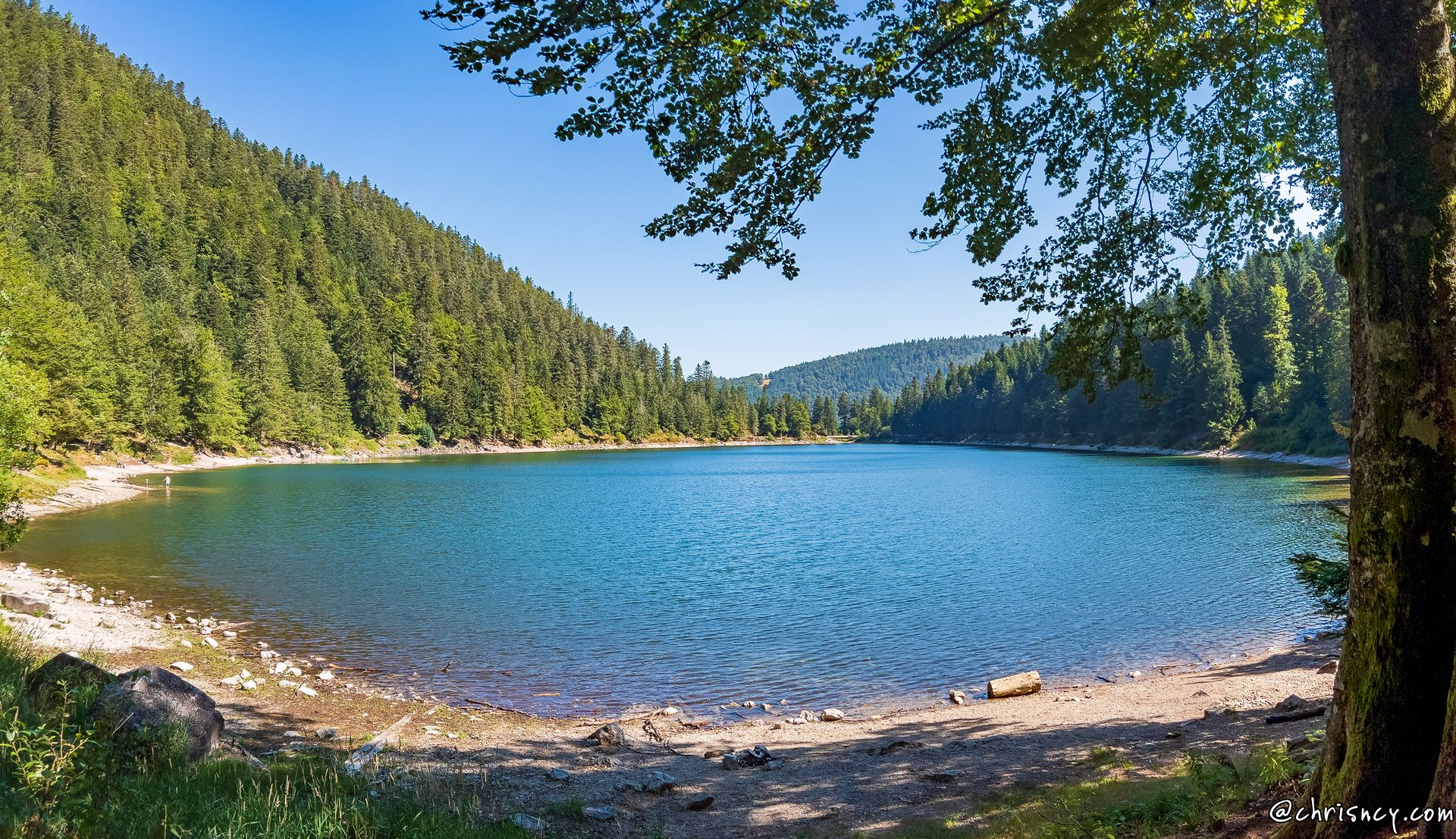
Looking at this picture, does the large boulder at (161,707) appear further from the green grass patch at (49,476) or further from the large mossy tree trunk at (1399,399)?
the green grass patch at (49,476)

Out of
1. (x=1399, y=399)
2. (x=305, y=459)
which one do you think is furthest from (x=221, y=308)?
(x=1399, y=399)

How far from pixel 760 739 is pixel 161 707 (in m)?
8.25

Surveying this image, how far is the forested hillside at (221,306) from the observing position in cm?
7156

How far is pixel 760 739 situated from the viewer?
498 inches

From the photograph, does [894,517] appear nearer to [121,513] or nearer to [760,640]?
[760,640]

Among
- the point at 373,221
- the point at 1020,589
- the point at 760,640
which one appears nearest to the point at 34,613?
the point at 760,640

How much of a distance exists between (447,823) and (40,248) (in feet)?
389

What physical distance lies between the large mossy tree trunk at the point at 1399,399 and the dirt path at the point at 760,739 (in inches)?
212

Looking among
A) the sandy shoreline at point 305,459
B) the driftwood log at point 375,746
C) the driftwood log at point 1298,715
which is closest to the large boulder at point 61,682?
the driftwood log at point 375,746

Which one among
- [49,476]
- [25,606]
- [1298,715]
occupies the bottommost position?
[1298,715]

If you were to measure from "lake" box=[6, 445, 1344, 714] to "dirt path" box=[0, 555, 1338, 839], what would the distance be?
153 centimetres

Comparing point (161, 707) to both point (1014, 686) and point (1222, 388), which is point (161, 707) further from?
point (1222, 388)

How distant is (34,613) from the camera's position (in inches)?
659

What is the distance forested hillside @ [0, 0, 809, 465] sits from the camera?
7156 centimetres
